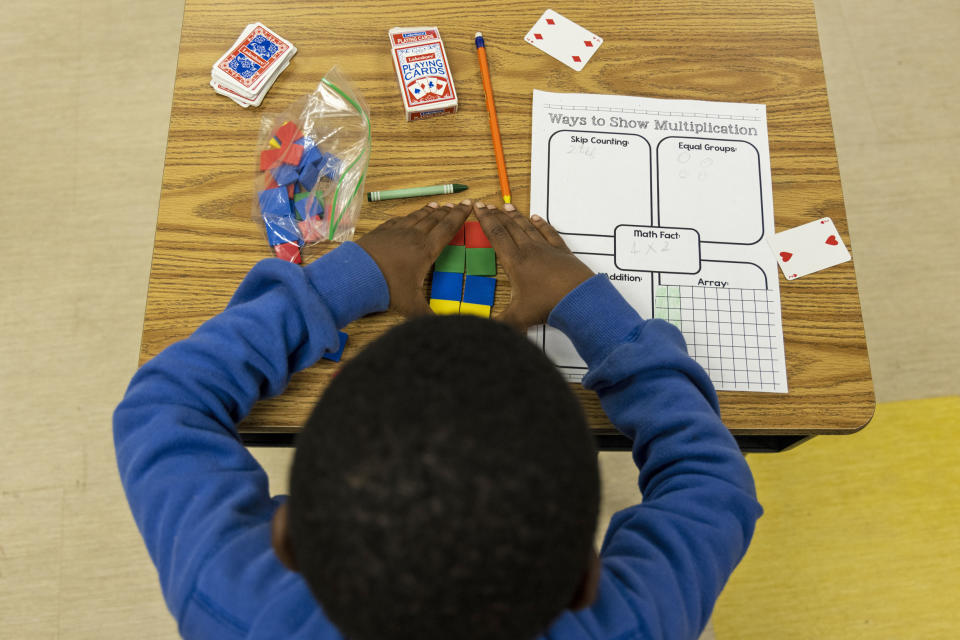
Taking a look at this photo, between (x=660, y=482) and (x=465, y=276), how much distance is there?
35 centimetres

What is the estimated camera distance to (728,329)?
82 cm

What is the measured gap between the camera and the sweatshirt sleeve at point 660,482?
0.60m

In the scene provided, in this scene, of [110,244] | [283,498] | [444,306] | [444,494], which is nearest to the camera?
[444,494]

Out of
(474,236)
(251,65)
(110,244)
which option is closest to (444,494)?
(474,236)

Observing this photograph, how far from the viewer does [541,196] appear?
86 centimetres

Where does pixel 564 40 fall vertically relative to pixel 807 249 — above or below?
above

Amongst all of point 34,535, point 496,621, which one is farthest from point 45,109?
point 496,621

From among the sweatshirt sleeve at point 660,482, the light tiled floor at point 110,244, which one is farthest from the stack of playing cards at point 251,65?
the light tiled floor at point 110,244

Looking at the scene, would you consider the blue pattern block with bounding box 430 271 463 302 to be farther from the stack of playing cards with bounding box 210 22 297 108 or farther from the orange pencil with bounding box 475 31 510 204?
the stack of playing cards with bounding box 210 22 297 108

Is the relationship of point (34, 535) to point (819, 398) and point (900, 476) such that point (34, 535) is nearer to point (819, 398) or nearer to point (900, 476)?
point (819, 398)

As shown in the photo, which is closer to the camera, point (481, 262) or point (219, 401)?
point (219, 401)

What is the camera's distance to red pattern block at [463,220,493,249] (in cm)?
83

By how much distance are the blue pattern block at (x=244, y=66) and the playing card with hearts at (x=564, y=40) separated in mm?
393

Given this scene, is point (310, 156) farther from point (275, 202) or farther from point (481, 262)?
point (481, 262)
